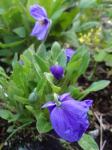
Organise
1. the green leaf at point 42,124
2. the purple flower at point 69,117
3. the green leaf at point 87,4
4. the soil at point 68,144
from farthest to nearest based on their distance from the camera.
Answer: the green leaf at point 87,4 < the soil at point 68,144 < the green leaf at point 42,124 < the purple flower at point 69,117

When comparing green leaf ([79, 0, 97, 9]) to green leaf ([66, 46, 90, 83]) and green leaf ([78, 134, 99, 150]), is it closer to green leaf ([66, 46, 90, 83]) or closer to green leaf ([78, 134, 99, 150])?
green leaf ([66, 46, 90, 83])

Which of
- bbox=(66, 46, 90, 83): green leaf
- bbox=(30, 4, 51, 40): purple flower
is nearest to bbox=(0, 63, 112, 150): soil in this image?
bbox=(66, 46, 90, 83): green leaf

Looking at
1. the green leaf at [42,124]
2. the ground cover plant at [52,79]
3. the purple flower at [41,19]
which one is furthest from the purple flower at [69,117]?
the purple flower at [41,19]

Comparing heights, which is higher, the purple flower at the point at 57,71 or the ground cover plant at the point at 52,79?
the purple flower at the point at 57,71

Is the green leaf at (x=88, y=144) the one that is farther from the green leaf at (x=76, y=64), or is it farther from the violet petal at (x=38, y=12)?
the violet petal at (x=38, y=12)

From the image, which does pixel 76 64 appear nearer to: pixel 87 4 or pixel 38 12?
pixel 38 12

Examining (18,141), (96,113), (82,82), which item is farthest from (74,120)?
(82,82)

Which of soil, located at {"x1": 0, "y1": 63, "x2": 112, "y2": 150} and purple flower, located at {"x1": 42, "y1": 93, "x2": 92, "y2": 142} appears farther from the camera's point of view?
soil, located at {"x1": 0, "y1": 63, "x2": 112, "y2": 150}
